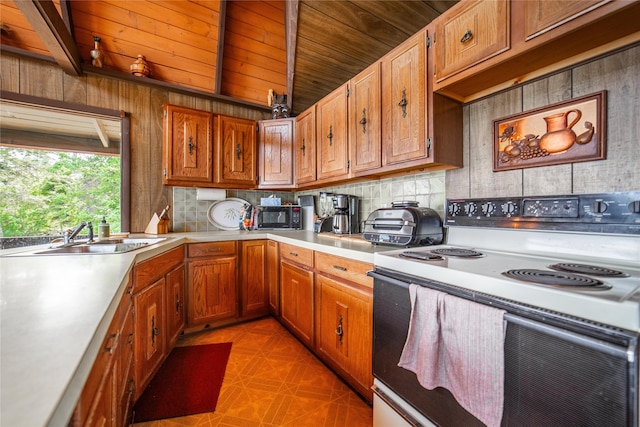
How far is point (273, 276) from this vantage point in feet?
7.98

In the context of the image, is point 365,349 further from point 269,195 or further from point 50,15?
point 50,15

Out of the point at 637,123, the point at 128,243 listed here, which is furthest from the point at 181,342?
the point at 637,123

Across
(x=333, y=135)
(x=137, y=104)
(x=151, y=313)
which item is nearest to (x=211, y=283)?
(x=151, y=313)

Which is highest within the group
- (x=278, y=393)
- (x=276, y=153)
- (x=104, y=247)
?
(x=276, y=153)

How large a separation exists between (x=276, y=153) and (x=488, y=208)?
200 cm

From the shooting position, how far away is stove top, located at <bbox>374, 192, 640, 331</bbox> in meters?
0.65

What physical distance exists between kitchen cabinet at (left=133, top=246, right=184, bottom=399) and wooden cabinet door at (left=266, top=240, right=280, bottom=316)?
798 mm

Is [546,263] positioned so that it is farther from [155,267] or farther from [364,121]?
[155,267]

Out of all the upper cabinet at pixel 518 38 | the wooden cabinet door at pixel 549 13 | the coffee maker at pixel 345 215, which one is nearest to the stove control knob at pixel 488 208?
the upper cabinet at pixel 518 38

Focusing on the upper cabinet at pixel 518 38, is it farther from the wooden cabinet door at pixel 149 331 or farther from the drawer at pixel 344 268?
the wooden cabinet door at pixel 149 331

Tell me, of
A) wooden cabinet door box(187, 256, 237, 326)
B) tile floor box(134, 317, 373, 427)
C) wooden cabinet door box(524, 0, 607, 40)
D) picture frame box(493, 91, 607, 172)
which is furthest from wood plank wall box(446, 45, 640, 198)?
wooden cabinet door box(187, 256, 237, 326)

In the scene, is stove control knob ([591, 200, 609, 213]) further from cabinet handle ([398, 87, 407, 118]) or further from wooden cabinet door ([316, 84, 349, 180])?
wooden cabinet door ([316, 84, 349, 180])

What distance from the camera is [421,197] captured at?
5.87 feet

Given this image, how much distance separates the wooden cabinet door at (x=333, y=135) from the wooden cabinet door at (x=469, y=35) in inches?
31.0
